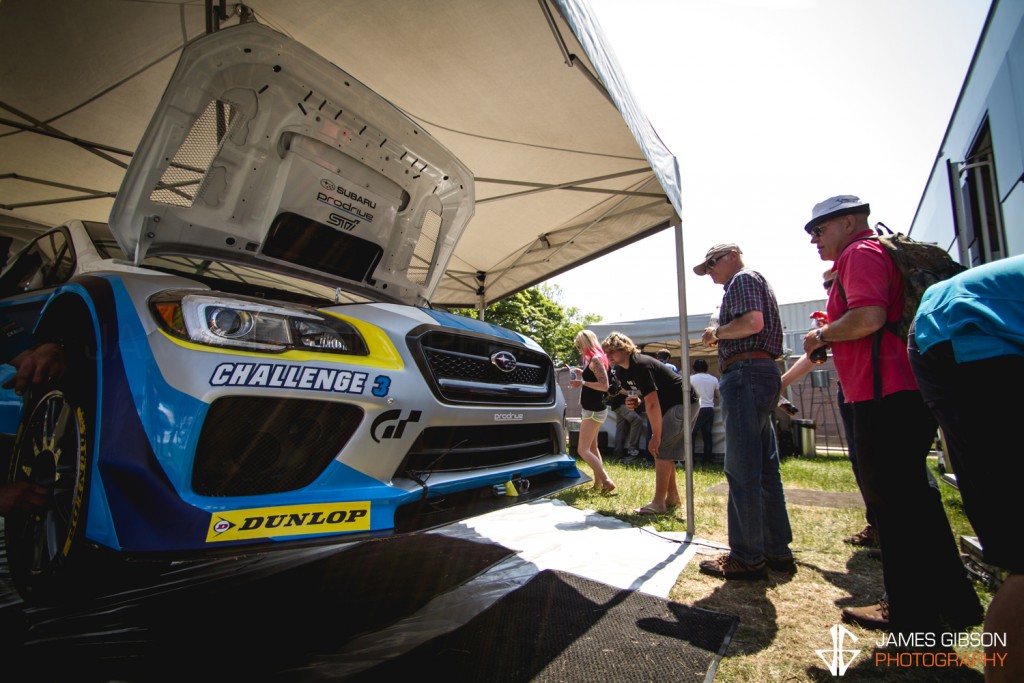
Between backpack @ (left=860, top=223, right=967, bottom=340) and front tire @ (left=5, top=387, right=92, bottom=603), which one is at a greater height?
backpack @ (left=860, top=223, right=967, bottom=340)

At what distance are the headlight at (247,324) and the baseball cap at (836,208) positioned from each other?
2107 mm

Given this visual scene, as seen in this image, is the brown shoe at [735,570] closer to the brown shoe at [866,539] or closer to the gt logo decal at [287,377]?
the brown shoe at [866,539]

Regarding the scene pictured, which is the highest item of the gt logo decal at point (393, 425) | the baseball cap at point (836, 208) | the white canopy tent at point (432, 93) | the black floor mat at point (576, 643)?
the white canopy tent at point (432, 93)

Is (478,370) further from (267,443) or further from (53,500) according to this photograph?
(53,500)

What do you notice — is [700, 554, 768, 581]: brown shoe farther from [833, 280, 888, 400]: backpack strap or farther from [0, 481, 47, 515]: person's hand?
[0, 481, 47, 515]: person's hand

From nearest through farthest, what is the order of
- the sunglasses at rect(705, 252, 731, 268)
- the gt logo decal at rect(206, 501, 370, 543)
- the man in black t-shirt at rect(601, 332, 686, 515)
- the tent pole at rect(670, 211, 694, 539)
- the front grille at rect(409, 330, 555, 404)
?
the gt logo decal at rect(206, 501, 370, 543) < the front grille at rect(409, 330, 555, 404) < the sunglasses at rect(705, 252, 731, 268) < the tent pole at rect(670, 211, 694, 539) < the man in black t-shirt at rect(601, 332, 686, 515)

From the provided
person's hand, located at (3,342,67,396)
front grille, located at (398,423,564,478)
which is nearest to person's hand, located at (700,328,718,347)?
front grille, located at (398,423,564,478)

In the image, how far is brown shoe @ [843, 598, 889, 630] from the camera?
5.92 feet

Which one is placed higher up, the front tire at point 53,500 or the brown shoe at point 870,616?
the front tire at point 53,500

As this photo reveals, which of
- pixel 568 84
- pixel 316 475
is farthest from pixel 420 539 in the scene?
pixel 568 84

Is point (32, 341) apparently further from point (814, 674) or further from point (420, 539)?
point (814, 674)

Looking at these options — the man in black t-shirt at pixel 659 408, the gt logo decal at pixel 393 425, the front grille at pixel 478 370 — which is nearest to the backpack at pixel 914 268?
the front grille at pixel 478 370

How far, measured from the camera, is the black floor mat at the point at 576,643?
151 centimetres

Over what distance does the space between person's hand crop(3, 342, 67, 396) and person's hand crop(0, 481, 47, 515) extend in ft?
1.14
